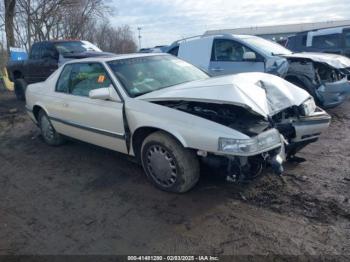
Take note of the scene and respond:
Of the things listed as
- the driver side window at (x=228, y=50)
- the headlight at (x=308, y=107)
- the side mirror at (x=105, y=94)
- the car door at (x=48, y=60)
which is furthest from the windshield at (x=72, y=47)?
the headlight at (x=308, y=107)

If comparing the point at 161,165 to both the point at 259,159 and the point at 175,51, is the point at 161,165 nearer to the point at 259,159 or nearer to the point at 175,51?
the point at 259,159

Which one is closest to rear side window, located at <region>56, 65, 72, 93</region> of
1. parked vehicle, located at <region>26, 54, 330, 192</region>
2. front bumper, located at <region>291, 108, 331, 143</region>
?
parked vehicle, located at <region>26, 54, 330, 192</region>

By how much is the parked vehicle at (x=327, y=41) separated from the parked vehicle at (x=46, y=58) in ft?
21.6

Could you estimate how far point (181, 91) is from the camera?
3.96 m

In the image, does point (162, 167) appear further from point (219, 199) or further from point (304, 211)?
point (304, 211)

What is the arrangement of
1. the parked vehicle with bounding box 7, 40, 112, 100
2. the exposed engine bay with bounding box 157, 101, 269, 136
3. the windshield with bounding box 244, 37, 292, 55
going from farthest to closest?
the parked vehicle with bounding box 7, 40, 112, 100, the windshield with bounding box 244, 37, 292, 55, the exposed engine bay with bounding box 157, 101, 269, 136

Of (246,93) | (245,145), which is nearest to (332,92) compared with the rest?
(246,93)

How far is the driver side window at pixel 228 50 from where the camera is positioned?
7.79 metres

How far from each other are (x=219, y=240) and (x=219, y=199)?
75 cm

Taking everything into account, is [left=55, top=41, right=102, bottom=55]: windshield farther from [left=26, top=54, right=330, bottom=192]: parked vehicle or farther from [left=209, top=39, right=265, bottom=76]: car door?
[left=26, top=54, right=330, bottom=192]: parked vehicle

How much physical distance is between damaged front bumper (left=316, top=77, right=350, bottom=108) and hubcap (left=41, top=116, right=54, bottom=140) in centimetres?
514

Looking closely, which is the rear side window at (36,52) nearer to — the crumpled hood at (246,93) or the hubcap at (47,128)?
the hubcap at (47,128)

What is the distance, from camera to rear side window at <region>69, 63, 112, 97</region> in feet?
15.0

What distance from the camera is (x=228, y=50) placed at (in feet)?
26.3
